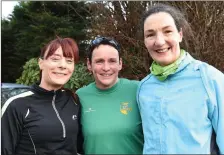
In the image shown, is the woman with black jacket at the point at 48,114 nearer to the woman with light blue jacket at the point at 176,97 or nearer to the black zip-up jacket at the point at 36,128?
the black zip-up jacket at the point at 36,128

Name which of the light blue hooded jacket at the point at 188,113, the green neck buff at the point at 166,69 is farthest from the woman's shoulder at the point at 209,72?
the green neck buff at the point at 166,69

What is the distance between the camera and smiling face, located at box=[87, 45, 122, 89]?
114 inches

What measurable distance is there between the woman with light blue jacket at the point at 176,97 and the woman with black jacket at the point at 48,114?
637 millimetres

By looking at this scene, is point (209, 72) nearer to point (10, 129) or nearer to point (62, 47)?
point (62, 47)

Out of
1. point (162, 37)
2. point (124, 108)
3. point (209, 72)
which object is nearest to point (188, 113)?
point (209, 72)

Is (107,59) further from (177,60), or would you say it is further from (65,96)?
(177,60)

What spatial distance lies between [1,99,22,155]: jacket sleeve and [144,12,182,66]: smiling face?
115 centimetres

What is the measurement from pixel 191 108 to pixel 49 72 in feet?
3.95

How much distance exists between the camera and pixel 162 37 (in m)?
2.39

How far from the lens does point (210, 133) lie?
2.26m

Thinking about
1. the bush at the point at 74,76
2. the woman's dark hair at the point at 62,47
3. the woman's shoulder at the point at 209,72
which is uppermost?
the woman's dark hair at the point at 62,47

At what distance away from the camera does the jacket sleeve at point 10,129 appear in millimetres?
2537

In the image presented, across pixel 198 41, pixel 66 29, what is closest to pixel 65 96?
pixel 198 41

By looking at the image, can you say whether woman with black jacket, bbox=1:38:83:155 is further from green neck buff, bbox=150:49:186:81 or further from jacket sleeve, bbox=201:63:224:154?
jacket sleeve, bbox=201:63:224:154
